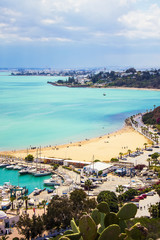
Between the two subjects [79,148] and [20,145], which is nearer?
[79,148]

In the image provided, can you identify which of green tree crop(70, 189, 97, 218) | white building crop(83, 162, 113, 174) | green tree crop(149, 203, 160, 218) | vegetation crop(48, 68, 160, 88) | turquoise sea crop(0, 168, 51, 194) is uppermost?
vegetation crop(48, 68, 160, 88)

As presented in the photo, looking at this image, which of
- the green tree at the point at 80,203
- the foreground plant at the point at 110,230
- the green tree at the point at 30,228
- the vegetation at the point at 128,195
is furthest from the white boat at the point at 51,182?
the foreground plant at the point at 110,230

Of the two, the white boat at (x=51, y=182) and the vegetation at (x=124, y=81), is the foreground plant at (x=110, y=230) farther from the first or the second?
the vegetation at (x=124, y=81)

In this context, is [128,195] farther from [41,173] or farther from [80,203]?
[41,173]

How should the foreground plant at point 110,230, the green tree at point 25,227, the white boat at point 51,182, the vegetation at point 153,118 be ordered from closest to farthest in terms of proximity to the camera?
1. the foreground plant at point 110,230
2. the green tree at point 25,227
3. the white boat at point 51,182
4. the vegetation at point 153,118

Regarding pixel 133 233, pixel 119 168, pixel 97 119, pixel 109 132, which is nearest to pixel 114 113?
pixel 97 119

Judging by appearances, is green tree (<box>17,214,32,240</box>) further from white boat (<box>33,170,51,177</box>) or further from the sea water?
the sea water

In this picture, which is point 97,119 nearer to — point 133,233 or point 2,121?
point 2,121

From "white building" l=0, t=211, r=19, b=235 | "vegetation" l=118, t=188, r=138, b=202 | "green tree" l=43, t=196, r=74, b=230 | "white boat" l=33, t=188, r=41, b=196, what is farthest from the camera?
"white boat" l=33, t=188, r=41, b=196

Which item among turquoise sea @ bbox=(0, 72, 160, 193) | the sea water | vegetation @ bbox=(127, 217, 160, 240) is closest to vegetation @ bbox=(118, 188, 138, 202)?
vegetation @ bbox=(127, 217, 160, 240)
